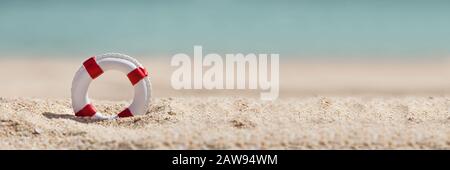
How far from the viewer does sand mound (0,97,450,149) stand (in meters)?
6.86

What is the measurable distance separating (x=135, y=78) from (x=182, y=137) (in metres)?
2.48

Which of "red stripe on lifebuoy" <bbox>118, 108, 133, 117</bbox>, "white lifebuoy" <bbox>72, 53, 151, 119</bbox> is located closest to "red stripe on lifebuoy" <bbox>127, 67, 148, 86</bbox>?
"white lifebuoy" <bbox>72, 53, 151, 119</bbox>

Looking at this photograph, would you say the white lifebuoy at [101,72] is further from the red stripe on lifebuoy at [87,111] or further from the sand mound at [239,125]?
the sand mound at [239,125]

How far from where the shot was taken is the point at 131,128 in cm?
837

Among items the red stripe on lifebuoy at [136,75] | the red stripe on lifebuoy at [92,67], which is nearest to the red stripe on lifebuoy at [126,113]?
the red stripe on lifebuoy at [136,75]

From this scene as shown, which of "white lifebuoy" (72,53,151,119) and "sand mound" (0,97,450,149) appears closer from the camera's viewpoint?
"sand mound" (0,97,450,149)

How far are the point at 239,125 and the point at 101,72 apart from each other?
2.13 metres

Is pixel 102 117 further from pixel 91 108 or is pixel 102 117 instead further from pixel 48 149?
pixel 48 149

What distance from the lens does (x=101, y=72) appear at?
9.22 meters

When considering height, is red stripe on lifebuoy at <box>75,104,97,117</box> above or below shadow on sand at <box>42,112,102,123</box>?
above

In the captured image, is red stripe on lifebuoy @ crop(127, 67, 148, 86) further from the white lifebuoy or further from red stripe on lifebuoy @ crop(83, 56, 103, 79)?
red stripe on lifebuoy @ crop(83, 56, 103, 79)

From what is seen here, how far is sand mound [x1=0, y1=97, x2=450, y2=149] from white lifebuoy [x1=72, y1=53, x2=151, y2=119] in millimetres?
188
